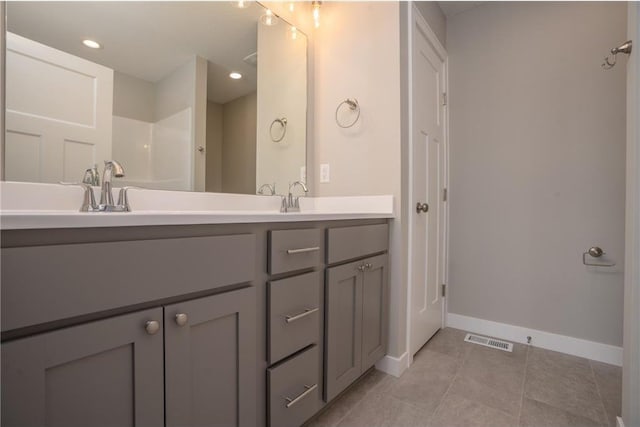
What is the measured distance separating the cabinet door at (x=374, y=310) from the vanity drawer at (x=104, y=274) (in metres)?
0.76

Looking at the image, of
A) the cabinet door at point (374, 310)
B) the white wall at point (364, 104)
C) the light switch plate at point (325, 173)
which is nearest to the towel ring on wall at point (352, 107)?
the white wall at point (364, 104)

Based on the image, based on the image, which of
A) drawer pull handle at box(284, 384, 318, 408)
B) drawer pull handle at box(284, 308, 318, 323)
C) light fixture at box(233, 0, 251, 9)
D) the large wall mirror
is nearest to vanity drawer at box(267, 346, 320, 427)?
drawer pull handle at box(284, 384, 318, 408)

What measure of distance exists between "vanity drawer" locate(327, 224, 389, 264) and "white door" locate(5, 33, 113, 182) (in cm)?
92

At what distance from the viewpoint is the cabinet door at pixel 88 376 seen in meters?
0.51

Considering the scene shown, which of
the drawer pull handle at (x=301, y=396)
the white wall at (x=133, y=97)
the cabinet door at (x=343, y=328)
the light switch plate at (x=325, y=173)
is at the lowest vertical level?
the drawer pull handle at (x=301, y=396)

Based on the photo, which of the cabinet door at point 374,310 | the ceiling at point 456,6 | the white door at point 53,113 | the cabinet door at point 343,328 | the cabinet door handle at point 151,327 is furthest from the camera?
the ceiling at point 456,6

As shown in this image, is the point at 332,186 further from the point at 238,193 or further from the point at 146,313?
the point at 146,313

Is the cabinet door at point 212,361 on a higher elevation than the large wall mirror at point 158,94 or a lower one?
lower

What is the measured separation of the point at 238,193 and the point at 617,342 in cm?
233

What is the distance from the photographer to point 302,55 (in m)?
1.85

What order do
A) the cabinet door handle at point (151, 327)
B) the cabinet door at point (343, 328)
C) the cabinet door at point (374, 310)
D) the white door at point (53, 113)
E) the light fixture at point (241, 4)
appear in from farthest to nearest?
the light fixture at point (241, 4)
the cabinet door at point (374, 310)
the cabinet door at point (343, 328)
the white door at point (53, 113)
the cabinet door handle at point (151, 327)

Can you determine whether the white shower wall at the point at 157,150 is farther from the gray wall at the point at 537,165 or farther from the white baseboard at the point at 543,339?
the white baseboard at the point at 543,339

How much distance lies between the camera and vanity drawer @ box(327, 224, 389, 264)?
3.91 ft

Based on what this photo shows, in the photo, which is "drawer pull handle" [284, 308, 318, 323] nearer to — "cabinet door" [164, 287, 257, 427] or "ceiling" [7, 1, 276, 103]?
"cabinet door" [164, 287, 257, 427]
